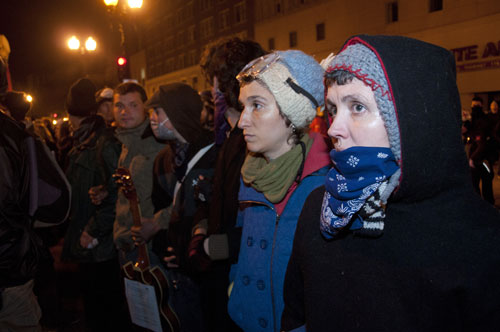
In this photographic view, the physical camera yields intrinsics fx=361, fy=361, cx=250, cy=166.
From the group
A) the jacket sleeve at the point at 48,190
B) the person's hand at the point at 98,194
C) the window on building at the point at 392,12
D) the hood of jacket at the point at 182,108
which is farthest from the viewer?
the window on building at the point at 392,12

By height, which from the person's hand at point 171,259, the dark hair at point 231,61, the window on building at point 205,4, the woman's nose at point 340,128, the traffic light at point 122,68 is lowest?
the person's hand at point 171,259

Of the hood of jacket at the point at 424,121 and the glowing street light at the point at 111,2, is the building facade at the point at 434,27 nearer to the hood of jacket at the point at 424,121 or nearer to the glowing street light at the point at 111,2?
the glowing street light at the point at 111,2

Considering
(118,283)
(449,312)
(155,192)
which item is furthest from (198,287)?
(449,312)

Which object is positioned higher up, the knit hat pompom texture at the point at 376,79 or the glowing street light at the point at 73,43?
the glowing street light at the point at 73,43

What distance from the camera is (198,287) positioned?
3201 mm

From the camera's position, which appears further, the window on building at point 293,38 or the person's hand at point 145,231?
the window on building at point 293,38

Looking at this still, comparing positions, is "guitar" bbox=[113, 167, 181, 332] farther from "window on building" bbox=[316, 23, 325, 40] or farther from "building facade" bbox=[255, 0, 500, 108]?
"window on building" bbox=[316, 23, 325, 40]

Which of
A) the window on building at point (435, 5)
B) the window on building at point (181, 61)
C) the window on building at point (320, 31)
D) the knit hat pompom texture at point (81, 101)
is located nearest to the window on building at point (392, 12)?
the window on building at point (435, 5)

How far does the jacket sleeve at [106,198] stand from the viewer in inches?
165

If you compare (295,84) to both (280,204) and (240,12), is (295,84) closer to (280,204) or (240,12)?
(280,204)

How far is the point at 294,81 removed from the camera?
2.10m

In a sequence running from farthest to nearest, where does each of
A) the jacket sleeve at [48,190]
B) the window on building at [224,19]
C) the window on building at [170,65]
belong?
the window on building at [170,65]
the window on building at [224,19]
the jacket sleeve at [48,190]

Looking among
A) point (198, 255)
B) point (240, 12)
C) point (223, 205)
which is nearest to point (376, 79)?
point (223, 205)

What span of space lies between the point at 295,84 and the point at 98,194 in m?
3.00
